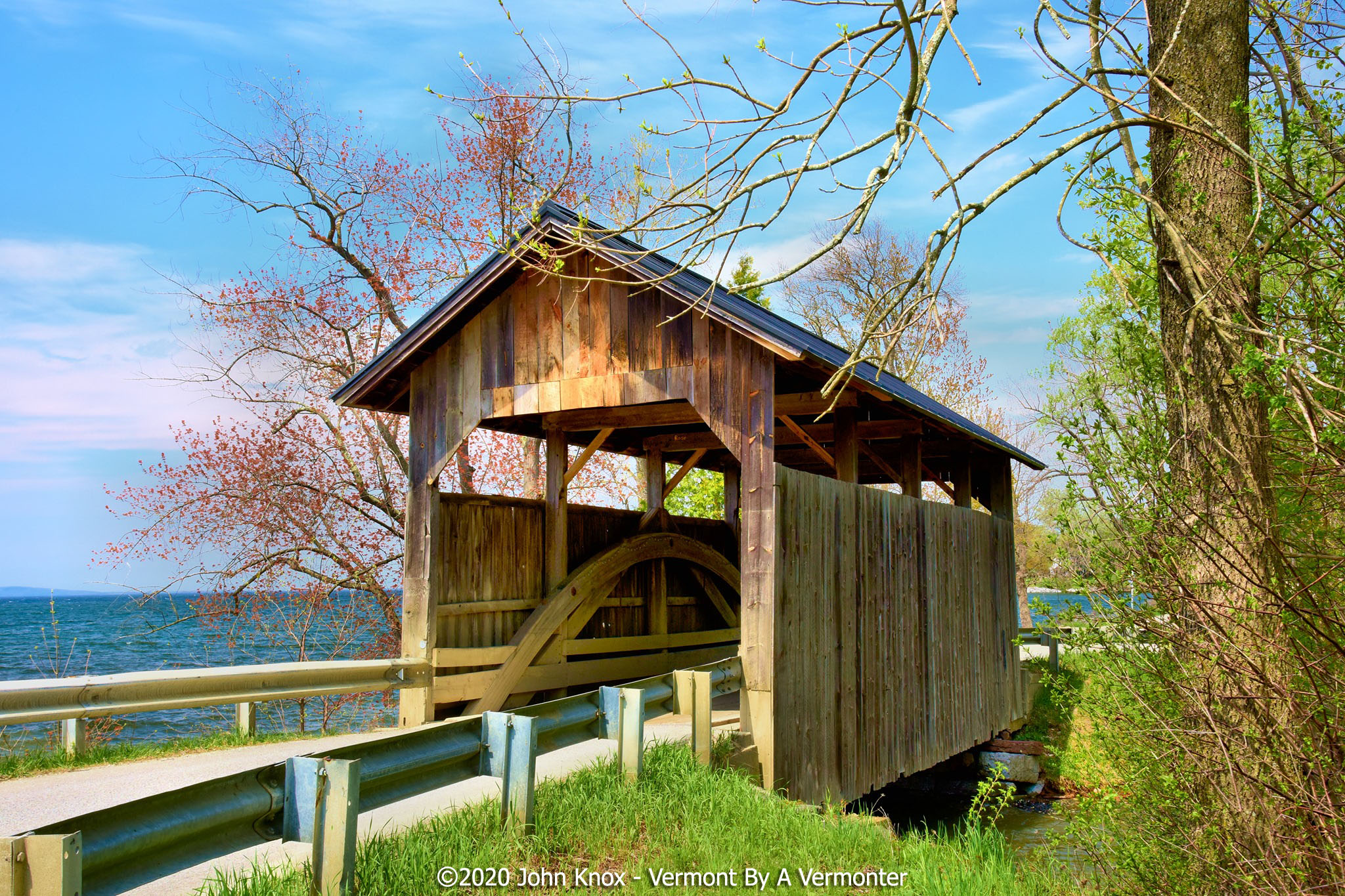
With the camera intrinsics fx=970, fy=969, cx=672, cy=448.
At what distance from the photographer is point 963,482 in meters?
13.6

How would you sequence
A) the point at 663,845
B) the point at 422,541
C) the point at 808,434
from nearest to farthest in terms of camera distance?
1. the point at 663,845
2. the point at 422,541
3. the point at 808,434

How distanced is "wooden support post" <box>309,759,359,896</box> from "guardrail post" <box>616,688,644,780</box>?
2.30 m

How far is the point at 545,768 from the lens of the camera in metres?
7.05

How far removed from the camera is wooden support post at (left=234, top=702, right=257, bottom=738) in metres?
8.61

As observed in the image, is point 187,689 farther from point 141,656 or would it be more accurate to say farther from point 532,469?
point 141,656

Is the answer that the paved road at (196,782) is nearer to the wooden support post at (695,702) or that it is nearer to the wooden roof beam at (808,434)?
the wooden support post at (695,702)

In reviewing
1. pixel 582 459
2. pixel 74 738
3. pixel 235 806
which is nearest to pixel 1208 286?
pixel 235 806

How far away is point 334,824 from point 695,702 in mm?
3340

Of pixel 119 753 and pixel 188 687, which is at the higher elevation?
pixel 188 687

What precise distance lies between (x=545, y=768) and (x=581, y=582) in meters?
3.50

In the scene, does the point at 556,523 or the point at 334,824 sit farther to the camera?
the point at 556,523

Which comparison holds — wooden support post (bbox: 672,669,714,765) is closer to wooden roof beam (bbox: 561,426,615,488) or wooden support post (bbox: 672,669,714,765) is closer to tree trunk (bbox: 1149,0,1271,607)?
tree trunk (bbox: 1149,0,1271,607)

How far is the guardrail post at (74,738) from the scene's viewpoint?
300 inches

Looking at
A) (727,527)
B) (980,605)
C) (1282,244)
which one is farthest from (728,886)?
(727,527)
